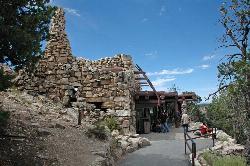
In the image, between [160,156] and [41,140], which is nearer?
[41,140]

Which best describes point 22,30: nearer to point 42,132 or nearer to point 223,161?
point 42,132

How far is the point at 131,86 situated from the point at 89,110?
3336mm

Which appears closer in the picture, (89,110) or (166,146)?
(166,146)

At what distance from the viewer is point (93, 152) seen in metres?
10.6

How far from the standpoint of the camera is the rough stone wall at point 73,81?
1825 cm

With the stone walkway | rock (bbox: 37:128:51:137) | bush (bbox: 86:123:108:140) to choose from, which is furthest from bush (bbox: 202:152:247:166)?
rock (bbox: 37:128:51:137)

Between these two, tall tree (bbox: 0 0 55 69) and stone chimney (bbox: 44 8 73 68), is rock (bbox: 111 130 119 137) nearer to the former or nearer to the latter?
stone chimney (bbox: 44 8 73 68)

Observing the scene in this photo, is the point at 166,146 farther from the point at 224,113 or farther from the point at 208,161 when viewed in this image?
the point at 224,113

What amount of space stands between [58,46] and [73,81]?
231cm

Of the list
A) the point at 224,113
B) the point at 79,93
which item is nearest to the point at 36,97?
the point at 79,93

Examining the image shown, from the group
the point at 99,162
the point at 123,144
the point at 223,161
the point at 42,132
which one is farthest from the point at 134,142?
the point at 99,162

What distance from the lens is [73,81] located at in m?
18.8

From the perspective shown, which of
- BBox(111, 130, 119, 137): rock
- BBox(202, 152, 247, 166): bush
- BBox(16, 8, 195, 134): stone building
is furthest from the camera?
BBox(16, 8, 195, 134): stone building

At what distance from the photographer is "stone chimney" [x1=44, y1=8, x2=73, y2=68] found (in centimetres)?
1912
